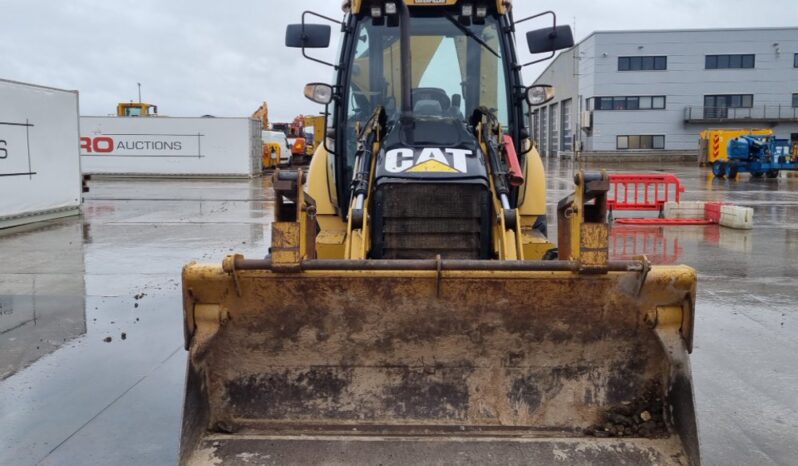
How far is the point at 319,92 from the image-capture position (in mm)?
5668

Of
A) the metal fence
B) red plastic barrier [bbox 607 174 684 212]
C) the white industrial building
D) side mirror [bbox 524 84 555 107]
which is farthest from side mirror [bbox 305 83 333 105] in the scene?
the metal fence

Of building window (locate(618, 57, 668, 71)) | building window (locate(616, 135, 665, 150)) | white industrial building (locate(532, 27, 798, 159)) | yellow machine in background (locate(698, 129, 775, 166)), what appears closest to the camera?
yellow machine in background (locate(698, 129, 775, 166))

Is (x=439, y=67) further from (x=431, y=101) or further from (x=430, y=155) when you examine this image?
(x=430, y=155)

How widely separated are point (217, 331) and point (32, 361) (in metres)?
2.77

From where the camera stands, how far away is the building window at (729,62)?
54.7m

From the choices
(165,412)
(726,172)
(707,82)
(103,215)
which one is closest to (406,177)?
(165,412)

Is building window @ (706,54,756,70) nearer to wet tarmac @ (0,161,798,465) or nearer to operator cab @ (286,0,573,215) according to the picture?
wet tarmac @ (0,161,798,465)

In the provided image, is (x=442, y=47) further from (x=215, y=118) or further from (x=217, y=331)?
(x=215, y=118)

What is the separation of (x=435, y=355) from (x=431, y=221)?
1.17 metres

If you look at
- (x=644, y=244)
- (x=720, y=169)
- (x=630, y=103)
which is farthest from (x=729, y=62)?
(x=644, y=244)

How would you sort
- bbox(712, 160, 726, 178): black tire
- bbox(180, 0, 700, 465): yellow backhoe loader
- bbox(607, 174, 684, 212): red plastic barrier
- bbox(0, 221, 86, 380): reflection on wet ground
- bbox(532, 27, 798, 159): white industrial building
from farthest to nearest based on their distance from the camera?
bbox(532, 27, 798, 159): white industrial building → bbox(712, 160, 726, 178): black tire → bbox(607, 174, 684, 212): red plastic barrier → bbox(0, 221, 86, 380): reflection on wet ground → bbox(180, 0, 700, 465): yellow backhoe loader

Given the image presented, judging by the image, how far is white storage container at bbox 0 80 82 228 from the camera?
45.1 feet

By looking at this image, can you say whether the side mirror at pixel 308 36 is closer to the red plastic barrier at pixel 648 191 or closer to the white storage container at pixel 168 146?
the red plastic barrier at pixel 648 191

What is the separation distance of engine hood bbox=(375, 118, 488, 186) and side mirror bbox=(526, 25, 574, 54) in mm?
1076
